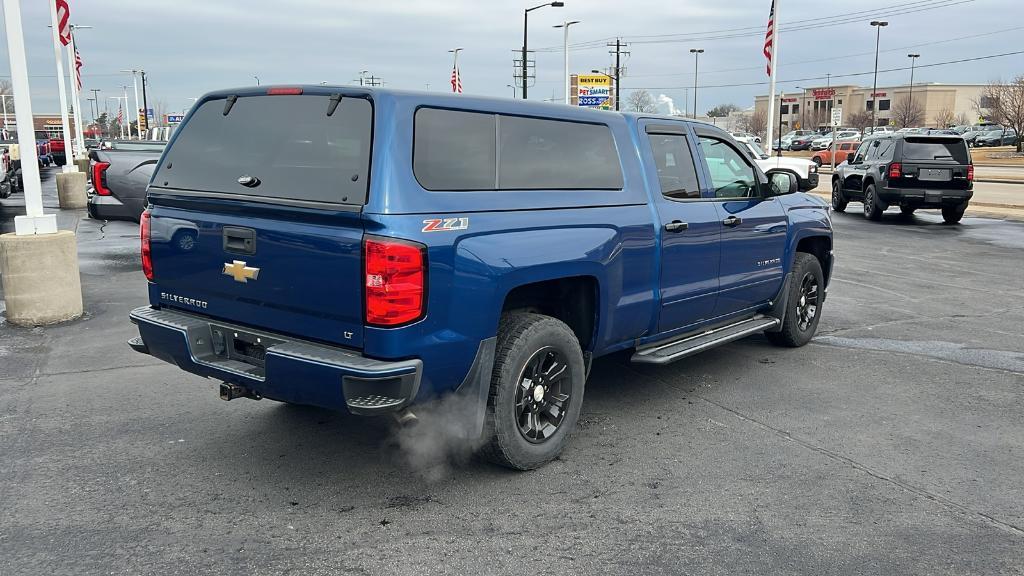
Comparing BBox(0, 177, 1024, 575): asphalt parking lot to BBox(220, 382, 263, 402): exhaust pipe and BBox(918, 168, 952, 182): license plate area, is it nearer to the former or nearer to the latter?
BBox(220, 382, 263, 402): exhaust pipe

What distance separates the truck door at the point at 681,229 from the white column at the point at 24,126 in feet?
19.2

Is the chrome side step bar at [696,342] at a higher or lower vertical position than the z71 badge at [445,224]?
lower

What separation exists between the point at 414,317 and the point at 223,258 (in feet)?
3.81

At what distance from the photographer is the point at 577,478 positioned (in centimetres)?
442

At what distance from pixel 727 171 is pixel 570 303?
198 centimetres

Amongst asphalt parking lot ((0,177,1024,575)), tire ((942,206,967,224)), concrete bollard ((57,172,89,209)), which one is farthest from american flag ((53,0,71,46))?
tire ((942,206,967,224))

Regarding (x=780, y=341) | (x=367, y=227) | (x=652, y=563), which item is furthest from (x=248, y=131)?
(x=780, y=341)

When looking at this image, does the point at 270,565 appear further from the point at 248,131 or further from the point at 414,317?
the point at 248,131

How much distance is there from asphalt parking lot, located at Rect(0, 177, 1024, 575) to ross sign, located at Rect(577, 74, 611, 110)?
33552 mm

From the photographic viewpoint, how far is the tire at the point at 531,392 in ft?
13.8

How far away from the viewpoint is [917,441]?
4.99 m

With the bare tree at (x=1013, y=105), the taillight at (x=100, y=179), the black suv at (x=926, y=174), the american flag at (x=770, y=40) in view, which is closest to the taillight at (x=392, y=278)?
the taillight at (x=100, y=179)

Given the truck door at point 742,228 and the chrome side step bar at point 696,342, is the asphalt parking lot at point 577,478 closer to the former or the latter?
Result: the chrome side step bar at point 696,342

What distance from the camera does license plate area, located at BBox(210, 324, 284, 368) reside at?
411 centimetres
